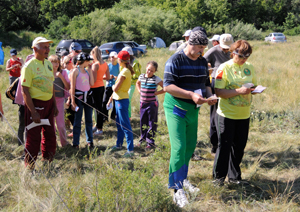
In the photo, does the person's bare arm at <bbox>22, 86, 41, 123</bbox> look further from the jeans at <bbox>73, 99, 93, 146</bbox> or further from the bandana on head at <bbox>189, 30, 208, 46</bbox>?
the bandana on head at <bbox>189, 30, 208, 46</bbox>

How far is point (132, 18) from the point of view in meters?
30.7

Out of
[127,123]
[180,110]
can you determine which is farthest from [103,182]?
[127,123]

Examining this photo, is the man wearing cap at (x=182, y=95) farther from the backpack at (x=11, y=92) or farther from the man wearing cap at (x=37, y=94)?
the backpack at (x=11, y=92)

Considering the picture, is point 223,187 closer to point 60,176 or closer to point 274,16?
→ point 60,176

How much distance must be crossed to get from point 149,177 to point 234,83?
1453 millimetres

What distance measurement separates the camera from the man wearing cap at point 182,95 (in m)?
2.89

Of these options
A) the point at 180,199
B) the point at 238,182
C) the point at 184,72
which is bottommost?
the point at 238,182

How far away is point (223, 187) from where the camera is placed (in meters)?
3.29

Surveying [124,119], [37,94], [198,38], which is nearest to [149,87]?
[124,119]

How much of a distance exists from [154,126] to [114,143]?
86cm

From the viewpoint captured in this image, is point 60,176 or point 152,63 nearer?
point 60,176

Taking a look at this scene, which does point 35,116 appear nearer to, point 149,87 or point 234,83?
point 149,87

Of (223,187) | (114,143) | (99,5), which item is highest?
(99,5)

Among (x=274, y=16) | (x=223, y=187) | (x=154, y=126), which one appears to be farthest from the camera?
(x=274, y=16)
